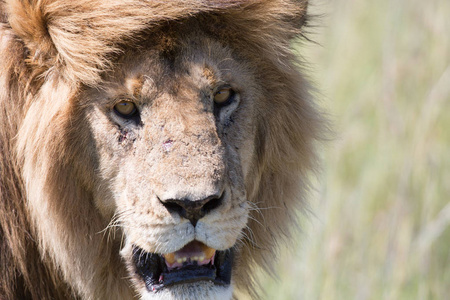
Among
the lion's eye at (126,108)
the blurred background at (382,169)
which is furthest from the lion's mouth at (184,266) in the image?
the blurred background at (382,169)

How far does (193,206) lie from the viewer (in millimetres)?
2373

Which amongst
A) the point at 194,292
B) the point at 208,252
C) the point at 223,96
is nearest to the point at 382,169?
the point at 223,96

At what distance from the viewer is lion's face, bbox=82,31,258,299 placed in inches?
96.5

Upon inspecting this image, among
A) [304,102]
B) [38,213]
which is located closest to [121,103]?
[38,213]

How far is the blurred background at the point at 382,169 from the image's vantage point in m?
4.31

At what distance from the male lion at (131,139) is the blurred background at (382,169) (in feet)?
3.21

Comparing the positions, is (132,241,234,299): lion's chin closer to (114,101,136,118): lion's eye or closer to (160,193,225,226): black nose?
(160,193,225,226): black nose

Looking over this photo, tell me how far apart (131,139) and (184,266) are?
560mm

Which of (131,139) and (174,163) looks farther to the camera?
(131,139)

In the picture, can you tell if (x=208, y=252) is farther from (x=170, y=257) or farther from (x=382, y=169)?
(x=382, y=169)

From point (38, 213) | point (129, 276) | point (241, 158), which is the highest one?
point (241, 158)

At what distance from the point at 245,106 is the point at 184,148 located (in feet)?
1.51

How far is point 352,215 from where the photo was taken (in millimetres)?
4742

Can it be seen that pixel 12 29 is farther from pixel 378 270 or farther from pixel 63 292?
pixel 378 270
